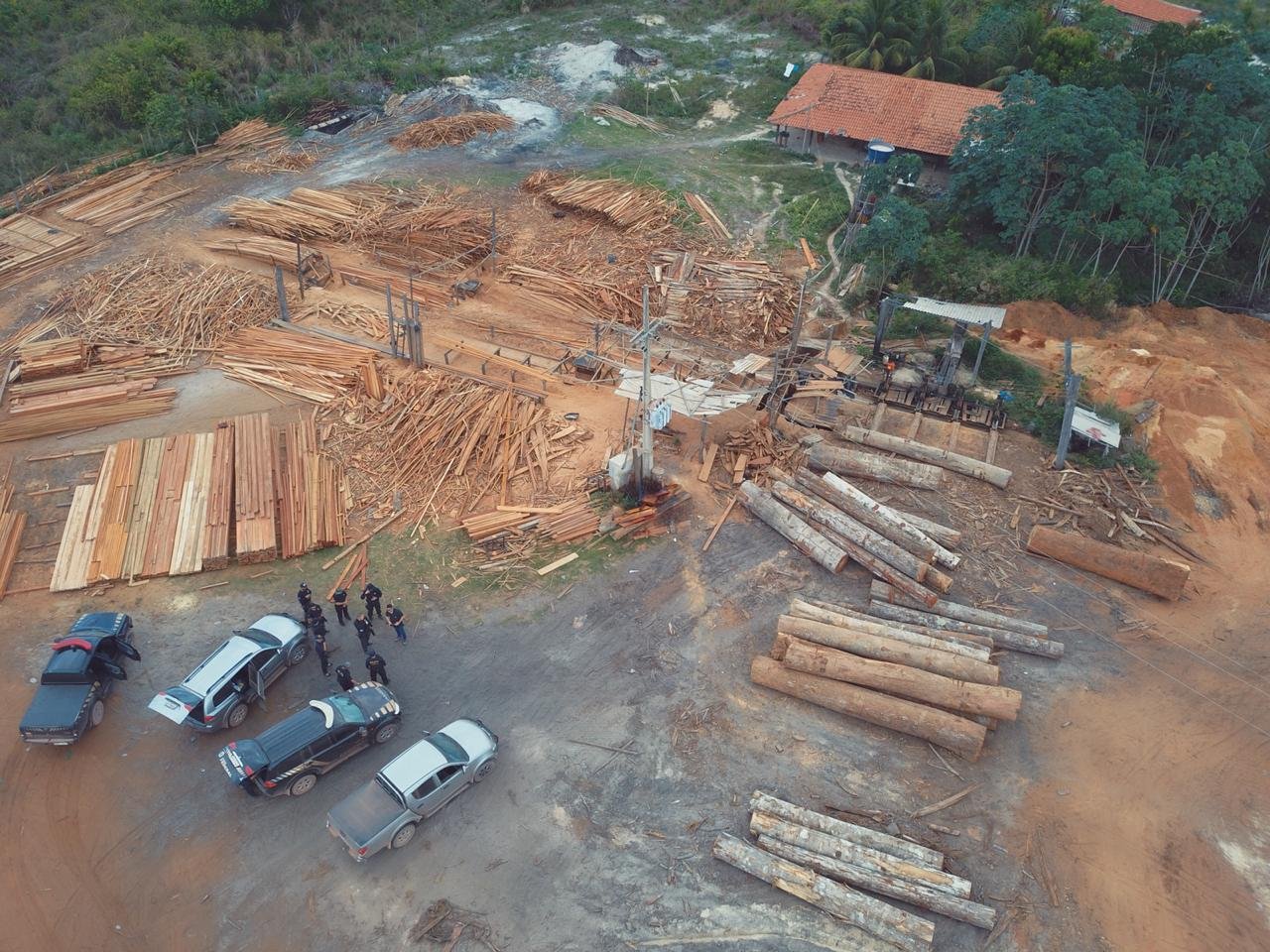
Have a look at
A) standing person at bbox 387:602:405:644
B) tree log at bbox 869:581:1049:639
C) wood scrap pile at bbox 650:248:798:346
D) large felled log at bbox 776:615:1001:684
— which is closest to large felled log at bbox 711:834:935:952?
large felled log at bbox 776:615:1001:684

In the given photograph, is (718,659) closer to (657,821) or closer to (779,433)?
(657,821)

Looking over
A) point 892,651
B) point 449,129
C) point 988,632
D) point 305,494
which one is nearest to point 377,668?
point 305,494

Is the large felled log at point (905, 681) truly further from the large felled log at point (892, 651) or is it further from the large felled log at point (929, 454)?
the large felled log at point (929, 454)

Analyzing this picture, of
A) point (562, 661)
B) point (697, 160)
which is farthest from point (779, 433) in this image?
point (697, 160)

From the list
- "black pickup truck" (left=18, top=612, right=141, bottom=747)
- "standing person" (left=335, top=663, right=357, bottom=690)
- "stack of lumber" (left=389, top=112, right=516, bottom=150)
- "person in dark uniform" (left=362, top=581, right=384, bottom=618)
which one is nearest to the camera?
"black pickup truck" (left=18, top=612, right=141, bottom=747)

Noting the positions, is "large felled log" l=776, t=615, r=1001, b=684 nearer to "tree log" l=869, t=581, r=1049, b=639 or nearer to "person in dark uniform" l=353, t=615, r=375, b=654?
"tree log" l=869, t=581, r=1049, b=639
